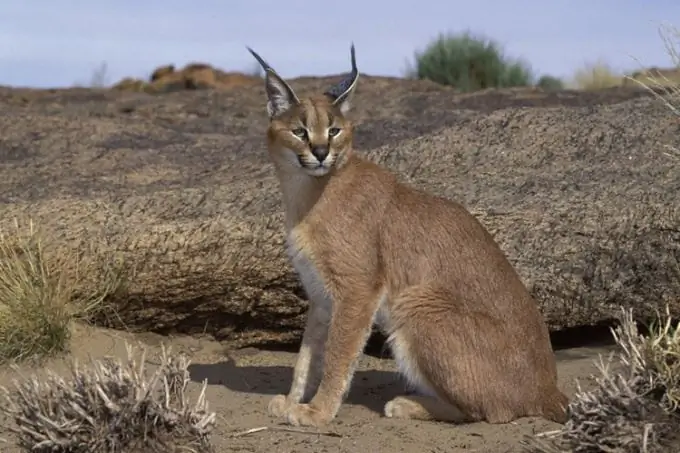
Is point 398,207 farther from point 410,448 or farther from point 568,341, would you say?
point 568,341

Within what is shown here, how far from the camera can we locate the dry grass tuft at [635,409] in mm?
4723

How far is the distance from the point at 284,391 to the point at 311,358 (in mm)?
546

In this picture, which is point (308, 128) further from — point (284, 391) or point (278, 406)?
point (284, 391)

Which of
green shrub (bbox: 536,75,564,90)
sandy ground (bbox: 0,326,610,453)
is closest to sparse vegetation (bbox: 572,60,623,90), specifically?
green shrub (bbox: 536,75,564,90)

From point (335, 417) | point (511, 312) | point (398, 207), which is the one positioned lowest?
point (335, 417)

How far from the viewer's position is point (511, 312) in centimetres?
628

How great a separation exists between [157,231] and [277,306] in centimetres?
88

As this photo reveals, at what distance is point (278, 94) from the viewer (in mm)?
6527

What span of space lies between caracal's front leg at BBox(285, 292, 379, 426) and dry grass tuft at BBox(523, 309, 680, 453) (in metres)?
1.56

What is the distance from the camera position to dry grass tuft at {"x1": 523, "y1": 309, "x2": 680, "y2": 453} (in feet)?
15.5

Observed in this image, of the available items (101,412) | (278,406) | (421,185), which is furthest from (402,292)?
(101,412)

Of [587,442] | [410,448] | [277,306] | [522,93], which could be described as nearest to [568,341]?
[277,306]

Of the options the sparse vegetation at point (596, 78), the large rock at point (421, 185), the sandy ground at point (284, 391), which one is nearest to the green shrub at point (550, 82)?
the sparse vegetation at point (596, 78)

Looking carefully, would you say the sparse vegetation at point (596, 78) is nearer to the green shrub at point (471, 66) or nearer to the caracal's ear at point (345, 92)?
the green shrub at point (471, 66)
